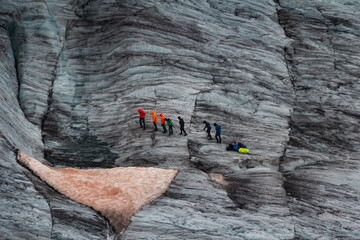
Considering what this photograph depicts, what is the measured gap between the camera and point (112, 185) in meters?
26.2

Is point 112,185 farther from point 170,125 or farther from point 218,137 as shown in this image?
point 218,137

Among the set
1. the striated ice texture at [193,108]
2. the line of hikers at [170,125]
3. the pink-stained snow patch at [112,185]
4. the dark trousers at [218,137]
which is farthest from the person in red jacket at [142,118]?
the dark trousers at [218,137]

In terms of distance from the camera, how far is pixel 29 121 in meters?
33.6

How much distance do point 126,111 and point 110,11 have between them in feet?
39.4

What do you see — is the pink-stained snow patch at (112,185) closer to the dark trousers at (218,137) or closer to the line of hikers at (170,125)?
the line of hikers at (170,125)

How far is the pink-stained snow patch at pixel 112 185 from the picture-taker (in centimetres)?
2352

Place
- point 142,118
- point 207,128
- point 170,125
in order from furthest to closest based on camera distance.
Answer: point 142,118
point 207,128
point 170,125

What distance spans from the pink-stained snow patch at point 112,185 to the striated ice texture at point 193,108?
2.24 ft

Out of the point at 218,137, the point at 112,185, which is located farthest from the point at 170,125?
the point at 112,185

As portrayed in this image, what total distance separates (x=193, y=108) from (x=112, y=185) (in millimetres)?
11360

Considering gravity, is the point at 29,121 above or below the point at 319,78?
below

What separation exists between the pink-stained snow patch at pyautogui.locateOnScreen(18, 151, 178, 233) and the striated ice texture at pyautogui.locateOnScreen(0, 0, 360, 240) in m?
0.68

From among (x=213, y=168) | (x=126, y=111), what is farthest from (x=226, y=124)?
(x=126, y=111)

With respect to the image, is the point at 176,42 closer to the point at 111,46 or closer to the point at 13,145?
the point at 111,46
